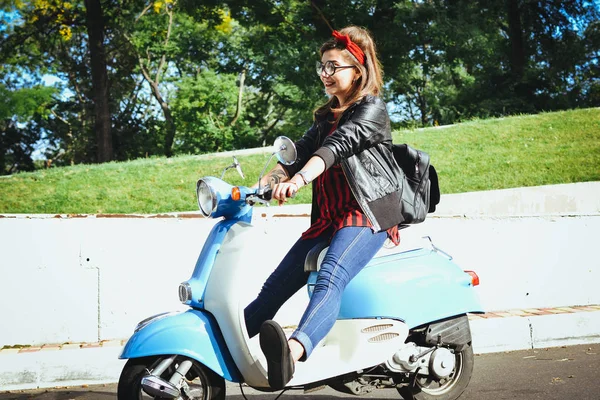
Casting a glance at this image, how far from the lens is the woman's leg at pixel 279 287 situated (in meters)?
3.74

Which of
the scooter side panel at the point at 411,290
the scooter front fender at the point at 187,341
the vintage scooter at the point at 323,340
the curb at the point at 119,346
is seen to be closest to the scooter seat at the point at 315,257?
the vintage scooter at the point at 323,340

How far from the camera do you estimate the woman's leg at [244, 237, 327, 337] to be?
3740 millimetres

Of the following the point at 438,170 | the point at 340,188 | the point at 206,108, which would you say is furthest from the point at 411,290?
the point at 206,108

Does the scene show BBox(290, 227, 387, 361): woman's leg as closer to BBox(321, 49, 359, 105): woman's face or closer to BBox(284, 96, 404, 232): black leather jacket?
BBox(284, 96, 404, 232): black leather jacket

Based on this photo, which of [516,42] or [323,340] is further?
[516,42]

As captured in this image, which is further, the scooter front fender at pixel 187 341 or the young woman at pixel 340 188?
the young woman at pixel 340 188

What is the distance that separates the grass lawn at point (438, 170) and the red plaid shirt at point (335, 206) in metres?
7.24

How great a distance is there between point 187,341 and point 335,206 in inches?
38.5

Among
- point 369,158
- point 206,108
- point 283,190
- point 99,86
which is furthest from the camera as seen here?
point 206,108

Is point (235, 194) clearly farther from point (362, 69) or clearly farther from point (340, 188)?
point (362, 69)

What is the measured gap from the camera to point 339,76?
3.78 metres

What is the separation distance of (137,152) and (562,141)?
19.3m

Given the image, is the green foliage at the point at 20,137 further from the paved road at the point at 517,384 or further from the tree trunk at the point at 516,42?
the paved road at the point at 517,384

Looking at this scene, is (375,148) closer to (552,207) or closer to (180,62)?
(552,207)
